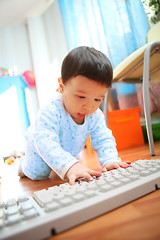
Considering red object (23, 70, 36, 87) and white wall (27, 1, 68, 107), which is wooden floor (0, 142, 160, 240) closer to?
white wall (27, 1, 68, 107)

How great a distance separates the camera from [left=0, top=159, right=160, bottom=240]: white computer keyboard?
0.97 feet

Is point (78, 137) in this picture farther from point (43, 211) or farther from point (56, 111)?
point (43, 211)

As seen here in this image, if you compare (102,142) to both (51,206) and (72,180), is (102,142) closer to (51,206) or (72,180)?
(72,180)

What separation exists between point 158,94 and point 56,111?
1.17 m

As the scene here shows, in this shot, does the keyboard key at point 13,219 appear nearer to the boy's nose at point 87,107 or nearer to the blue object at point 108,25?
the boy's nose at point 87,107

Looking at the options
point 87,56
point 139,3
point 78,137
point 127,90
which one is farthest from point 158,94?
point 87,56

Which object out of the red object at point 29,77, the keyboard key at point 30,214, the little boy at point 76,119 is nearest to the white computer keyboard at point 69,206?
the keyboard key at point 30,214

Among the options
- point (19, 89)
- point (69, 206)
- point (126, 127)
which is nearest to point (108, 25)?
point (126, 127)

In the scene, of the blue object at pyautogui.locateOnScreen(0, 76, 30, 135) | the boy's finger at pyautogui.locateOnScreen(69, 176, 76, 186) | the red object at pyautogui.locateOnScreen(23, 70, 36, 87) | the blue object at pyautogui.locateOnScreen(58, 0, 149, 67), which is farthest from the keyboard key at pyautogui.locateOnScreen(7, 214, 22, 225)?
the red object at pyautogui.locateOnScreen(23, 70, 36, 87)

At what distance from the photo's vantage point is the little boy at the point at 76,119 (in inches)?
24.9

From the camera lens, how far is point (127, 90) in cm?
191

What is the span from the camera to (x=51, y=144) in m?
0.68

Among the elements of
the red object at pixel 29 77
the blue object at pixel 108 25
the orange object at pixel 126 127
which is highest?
the blue object at pixel 108 25

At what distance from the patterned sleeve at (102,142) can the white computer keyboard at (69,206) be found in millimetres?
312
